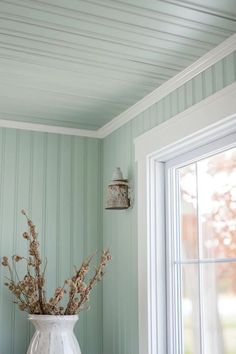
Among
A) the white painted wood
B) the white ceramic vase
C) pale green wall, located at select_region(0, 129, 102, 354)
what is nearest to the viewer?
the white painted wood

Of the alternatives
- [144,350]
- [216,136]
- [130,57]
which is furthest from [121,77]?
[144,350]

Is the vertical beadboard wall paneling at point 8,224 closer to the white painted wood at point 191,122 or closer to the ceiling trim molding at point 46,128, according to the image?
the ceiling trim molding at point 46,128

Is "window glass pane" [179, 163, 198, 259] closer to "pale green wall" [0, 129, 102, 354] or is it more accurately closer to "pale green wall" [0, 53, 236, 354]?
"pale green wall" [0, 53, 236, 354]

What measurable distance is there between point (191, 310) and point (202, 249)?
1.04 ft

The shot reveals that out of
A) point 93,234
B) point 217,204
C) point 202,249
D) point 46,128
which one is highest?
point 46,128

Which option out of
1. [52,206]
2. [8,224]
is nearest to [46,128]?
[52,206]

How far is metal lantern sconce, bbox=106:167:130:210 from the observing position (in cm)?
317

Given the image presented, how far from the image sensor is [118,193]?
3.17 metres

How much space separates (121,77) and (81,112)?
629 mm

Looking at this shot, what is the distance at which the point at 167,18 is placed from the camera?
2172mm

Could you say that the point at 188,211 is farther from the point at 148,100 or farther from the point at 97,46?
the point at 97,46

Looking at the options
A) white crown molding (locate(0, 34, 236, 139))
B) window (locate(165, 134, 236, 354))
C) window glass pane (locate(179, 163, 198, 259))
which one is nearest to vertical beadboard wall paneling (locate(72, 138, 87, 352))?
white crown molding (locate(0, 34, 236, 139))

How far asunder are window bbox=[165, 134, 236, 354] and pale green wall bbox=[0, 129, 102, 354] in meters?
0.75

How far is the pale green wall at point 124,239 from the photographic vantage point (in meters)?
2.94
